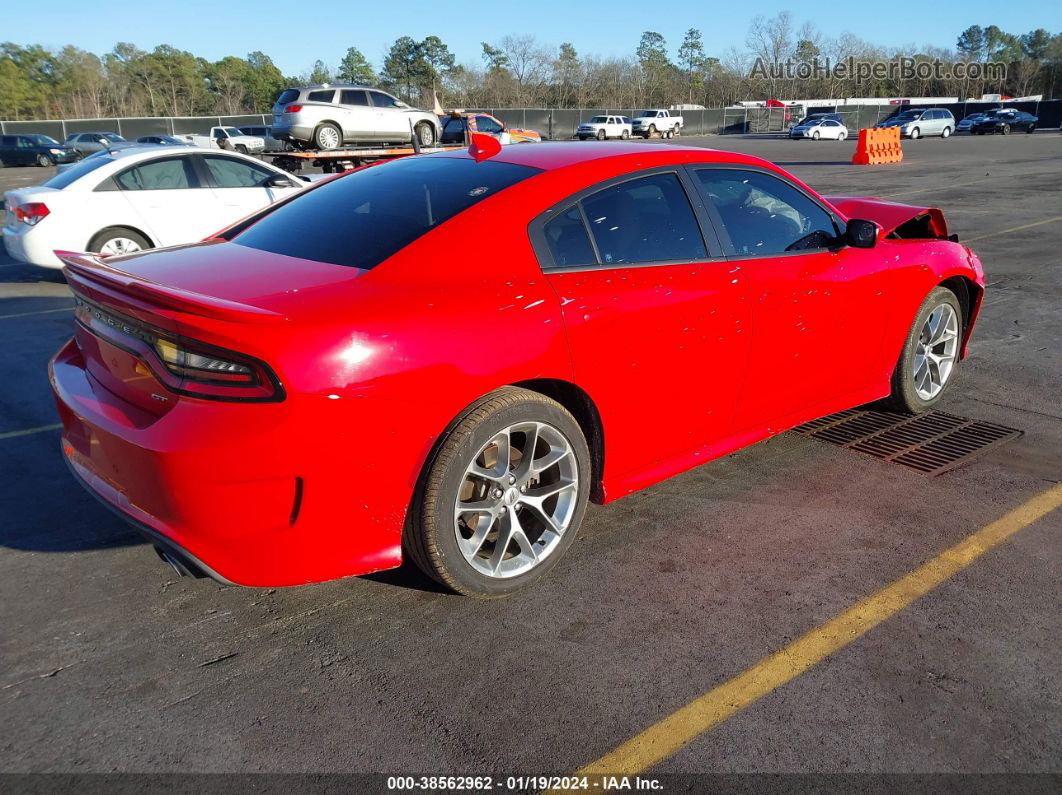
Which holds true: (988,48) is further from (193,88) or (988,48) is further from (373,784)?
(373,784)

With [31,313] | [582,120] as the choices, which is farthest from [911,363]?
[582,120]

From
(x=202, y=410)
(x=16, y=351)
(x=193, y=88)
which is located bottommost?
(x=16, y=351)

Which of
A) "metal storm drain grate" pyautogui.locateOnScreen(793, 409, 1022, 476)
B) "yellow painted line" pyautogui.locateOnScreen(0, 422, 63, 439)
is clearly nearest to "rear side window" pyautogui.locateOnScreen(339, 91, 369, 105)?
"yellow painted line" pyautogui.locateOnScreen(0, 422, 63, 439)

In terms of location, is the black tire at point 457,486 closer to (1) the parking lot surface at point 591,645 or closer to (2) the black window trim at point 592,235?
(1) the parking lot surface at point 591,645

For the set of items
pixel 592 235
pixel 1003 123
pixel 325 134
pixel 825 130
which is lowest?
pixel 592 235

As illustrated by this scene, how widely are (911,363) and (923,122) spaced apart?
174 feet

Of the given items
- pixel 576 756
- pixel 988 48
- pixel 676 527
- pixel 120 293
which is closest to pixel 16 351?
pixel 120 293

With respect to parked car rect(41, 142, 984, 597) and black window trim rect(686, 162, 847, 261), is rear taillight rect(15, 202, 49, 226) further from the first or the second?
black window trim rect(686, 162, 847, 261)

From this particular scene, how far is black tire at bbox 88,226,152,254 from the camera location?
9.49m

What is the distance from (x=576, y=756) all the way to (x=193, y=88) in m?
108

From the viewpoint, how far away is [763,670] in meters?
2.82

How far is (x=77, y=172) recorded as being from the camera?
989cm

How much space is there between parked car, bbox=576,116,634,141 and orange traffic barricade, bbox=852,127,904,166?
22428mm

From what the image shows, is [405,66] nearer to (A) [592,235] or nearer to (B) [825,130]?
(B) [825,130]
